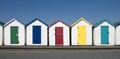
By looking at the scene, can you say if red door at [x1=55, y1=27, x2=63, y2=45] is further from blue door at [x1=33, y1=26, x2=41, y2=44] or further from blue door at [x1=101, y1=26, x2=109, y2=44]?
blue door at [x1=101, y1=26, x2=109, y2=44]

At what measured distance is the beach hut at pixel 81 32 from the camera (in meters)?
15.7

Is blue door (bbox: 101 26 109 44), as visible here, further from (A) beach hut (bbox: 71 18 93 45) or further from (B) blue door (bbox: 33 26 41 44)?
(B) blue door (bbox: 33 26 41 44)

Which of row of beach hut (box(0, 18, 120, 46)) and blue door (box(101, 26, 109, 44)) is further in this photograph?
blue door (box(101, 26, 109, 44))

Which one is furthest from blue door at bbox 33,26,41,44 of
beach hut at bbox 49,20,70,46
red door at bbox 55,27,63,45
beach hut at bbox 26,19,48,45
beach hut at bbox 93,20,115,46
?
beach hut at bbox 93,20,115,46

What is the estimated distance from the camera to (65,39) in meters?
15.7

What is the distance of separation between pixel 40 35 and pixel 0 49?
281cm

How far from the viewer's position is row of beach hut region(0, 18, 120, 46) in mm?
15617

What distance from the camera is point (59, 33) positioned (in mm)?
15625

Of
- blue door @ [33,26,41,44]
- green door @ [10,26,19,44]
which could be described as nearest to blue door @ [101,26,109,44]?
blue door @ [33,26,41,44]

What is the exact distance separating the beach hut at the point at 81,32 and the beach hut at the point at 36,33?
5.79 ft

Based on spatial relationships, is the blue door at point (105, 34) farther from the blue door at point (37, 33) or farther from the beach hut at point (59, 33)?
the blue door at point (37, 33)

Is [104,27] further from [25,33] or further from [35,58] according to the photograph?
[35,58]

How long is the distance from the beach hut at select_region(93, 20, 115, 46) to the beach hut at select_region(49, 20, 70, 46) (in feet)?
5.98

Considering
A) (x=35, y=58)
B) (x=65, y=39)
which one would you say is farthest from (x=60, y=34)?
(x=35, y=58)
